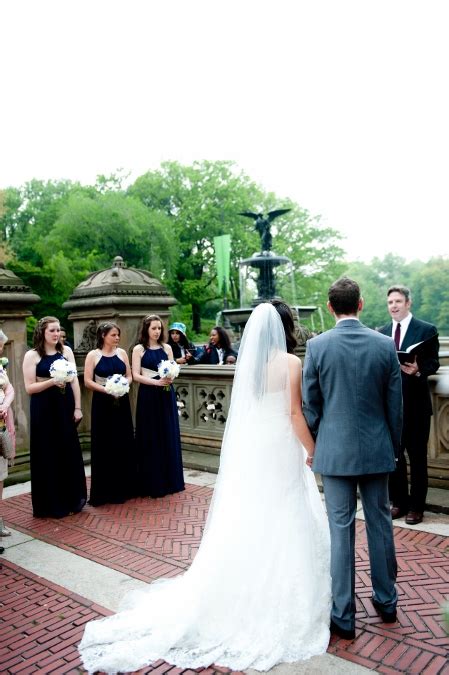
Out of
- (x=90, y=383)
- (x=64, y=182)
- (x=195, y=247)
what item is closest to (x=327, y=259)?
(x=195, y=247)

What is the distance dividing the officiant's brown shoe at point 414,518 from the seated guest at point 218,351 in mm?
4484

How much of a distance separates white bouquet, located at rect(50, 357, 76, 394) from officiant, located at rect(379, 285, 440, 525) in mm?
3342

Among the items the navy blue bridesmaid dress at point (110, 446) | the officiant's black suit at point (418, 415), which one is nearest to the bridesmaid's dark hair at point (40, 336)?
the navy blue bridesmaid dress at point (110, 446)

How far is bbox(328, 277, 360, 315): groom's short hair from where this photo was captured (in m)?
3.42

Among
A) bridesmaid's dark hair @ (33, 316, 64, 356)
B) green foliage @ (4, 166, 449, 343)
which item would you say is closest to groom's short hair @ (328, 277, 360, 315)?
bridesmaid's dark hair @ (33, 316, 64, 356)

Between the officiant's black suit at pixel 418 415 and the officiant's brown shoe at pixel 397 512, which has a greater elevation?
the officiant's black suit at pixel 418 415

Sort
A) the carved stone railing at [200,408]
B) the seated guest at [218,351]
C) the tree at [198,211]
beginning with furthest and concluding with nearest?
1. the tree at [198,211]
2. the seated guest at [218,351]
3. the carved stone railing at [200,408]

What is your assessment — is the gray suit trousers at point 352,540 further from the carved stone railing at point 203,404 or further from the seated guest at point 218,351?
the seated guest at point 218,351

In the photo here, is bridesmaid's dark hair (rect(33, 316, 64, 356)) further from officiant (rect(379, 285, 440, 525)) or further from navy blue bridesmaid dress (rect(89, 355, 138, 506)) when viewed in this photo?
officiant (rect(379, 285, 440, 525))

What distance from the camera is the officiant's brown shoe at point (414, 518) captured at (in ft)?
17.0

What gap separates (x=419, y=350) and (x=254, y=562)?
2624mm

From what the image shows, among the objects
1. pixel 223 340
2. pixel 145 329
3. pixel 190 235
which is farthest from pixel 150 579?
pixel 190 235

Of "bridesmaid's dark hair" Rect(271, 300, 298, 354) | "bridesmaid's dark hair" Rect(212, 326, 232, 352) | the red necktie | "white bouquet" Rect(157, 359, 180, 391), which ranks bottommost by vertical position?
"white bouquet" Rect(157, 359, 180, 391)

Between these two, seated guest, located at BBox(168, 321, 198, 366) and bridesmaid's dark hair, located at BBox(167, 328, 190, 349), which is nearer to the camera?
seated guest, located at BBox(168, 321, 198, 366)
